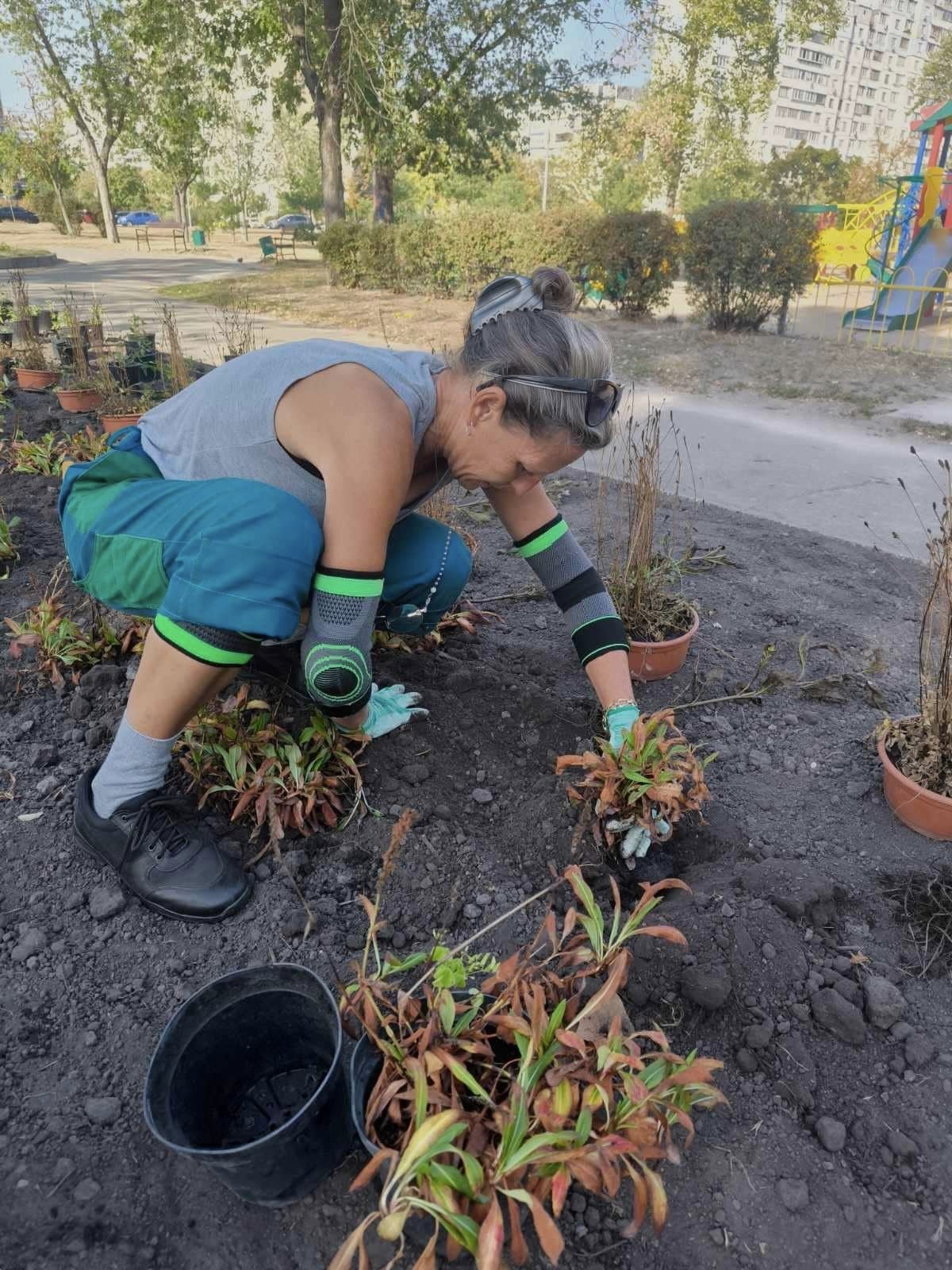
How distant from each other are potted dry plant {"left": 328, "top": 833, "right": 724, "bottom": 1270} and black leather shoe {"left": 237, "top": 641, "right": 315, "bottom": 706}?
0.94 meters

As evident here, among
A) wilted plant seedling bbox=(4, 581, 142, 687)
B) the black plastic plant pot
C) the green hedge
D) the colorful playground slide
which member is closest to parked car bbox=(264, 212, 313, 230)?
the green hedge

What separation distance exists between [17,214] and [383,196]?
1148 inches

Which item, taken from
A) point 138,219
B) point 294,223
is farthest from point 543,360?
point 138,219

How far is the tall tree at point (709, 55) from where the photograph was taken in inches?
752

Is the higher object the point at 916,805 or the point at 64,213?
the point at 64,213

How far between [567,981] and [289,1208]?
1.82ft

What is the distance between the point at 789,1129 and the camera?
1407mm

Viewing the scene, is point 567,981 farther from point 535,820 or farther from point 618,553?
point 618,553

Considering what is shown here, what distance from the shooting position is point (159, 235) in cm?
3791

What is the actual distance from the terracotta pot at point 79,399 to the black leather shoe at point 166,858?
14.8 feet

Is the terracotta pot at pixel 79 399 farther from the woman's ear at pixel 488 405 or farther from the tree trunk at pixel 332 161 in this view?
the tree trunk at pixel 332 161

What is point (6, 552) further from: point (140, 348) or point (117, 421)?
point (140, 348)

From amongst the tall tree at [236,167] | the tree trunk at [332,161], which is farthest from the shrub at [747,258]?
the tall tree at [236,167]

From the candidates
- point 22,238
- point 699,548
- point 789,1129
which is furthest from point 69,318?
point 22,238
